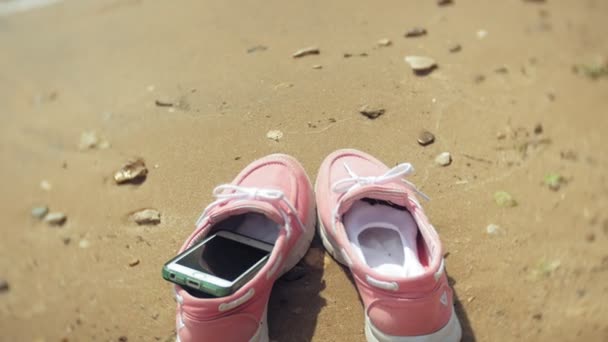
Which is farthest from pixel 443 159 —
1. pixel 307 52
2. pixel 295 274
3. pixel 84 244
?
pixel 84 244

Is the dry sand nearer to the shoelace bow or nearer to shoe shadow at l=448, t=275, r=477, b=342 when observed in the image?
shoe shadow at l=448, t=275, r=477, b=342

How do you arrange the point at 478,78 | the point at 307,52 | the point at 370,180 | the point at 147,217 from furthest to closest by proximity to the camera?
the point at 307,52
the point at 478,78
the point at 147,217
the point at 370,180

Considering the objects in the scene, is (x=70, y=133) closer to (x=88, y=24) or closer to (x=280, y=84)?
(x=280, y=84)

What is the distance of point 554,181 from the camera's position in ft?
7.41

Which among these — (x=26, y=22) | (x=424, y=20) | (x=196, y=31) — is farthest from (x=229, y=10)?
(x=26, y=22)

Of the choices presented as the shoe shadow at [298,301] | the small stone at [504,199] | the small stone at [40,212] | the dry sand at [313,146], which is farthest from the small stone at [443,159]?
the small stone at [40,212]

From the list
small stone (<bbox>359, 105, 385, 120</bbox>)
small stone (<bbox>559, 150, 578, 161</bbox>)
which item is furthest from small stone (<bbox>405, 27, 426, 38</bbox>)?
small stone (<bbox>559, 150, 578, 161</bbox>)

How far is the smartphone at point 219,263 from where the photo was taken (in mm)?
1610

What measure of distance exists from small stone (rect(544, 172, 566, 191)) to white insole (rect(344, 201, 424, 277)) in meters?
0.74

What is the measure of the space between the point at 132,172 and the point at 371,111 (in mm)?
1210

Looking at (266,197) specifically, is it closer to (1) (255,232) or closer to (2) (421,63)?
(1) (255,232)

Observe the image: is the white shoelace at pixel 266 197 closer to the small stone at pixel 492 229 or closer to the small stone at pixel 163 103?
the small stone at pixel 492 229

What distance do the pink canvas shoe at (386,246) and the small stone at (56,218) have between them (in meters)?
1.32

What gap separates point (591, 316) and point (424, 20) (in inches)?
79.2
